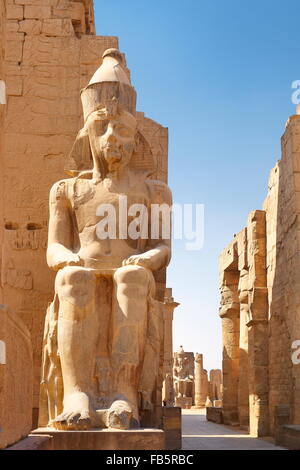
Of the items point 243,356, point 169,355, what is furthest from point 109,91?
point 169,355

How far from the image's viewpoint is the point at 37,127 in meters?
6.52

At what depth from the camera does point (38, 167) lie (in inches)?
252

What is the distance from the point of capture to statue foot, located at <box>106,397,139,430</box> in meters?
4.02

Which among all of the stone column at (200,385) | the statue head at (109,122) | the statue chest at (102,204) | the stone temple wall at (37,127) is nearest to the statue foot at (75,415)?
the statue chest at (102,204)

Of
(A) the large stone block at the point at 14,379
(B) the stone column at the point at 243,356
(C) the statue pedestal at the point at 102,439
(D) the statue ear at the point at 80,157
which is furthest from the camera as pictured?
(B) the stone column at the point at 243,356

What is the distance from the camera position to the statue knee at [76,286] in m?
4.47

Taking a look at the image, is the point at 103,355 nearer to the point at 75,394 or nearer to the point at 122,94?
the point at 75,394

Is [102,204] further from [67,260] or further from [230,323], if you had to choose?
[230,323]

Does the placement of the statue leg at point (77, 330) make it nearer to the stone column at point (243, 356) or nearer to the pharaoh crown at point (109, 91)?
the pharaoh crown at point (109, 91)

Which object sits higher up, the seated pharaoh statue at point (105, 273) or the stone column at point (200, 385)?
the seated pharaoh statue at point (105, 273)

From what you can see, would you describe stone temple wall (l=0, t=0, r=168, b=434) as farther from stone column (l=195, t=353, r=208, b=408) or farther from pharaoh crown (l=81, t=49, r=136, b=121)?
stone column (l=195, t=353, r=208, b=408)

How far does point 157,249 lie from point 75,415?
156 centimetres

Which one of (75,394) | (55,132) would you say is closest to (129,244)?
(75,394)
